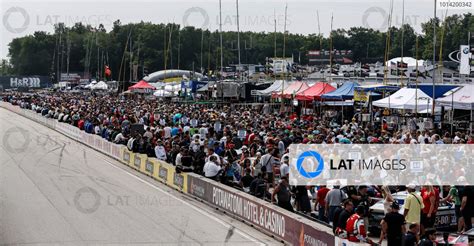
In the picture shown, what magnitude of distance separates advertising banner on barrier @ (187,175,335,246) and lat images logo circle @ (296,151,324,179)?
1680 millimetres

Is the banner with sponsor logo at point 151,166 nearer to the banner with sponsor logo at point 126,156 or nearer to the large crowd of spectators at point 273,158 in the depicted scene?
the large crowd of spectators at point 273,158

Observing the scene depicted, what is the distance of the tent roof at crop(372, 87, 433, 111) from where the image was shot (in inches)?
1281

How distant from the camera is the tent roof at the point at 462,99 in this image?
97.2 ft

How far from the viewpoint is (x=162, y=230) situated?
17.4 metres

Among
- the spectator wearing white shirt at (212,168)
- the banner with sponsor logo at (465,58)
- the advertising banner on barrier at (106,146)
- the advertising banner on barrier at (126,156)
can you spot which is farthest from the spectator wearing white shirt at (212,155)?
the banner with sponsor logo at (465,58)

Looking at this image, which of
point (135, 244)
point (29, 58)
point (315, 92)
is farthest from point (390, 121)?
point (29, 58)

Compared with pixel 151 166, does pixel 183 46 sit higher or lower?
higher

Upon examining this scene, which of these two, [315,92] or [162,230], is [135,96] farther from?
[162,230]

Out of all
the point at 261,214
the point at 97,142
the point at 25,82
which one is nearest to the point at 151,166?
the point at 261,214

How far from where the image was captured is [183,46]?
149 meters

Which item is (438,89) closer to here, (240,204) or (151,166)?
(151,166)

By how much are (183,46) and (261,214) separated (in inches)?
5234

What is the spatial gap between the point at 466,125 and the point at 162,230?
788 inches

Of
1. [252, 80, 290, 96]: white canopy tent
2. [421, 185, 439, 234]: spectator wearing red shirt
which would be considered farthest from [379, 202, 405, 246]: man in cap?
[252, 80, 290, 96]: white canopy tent
